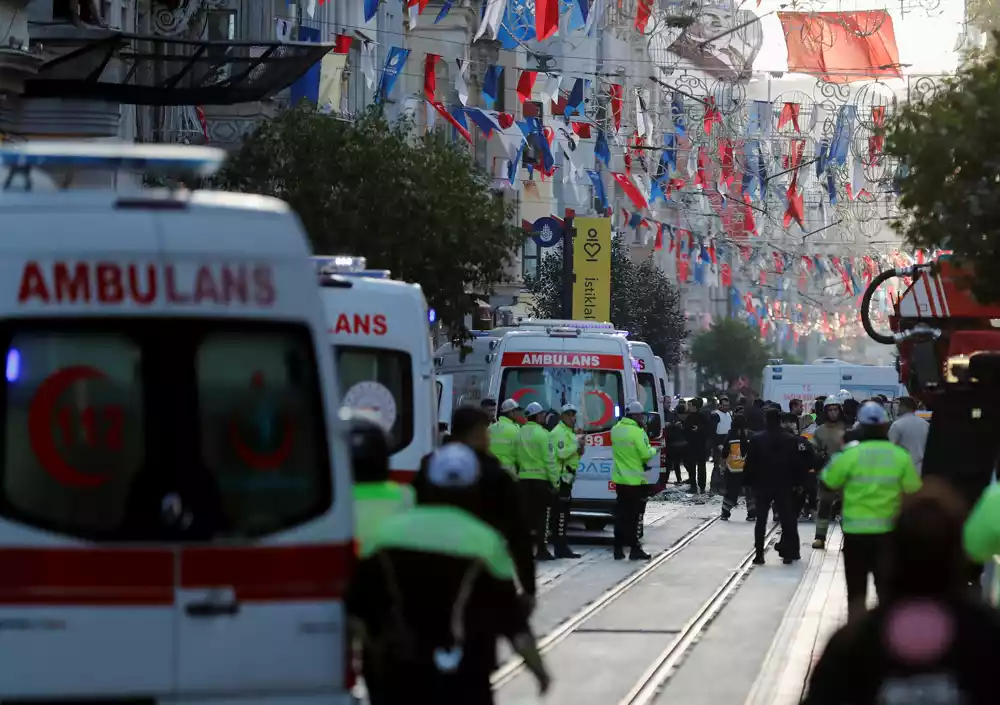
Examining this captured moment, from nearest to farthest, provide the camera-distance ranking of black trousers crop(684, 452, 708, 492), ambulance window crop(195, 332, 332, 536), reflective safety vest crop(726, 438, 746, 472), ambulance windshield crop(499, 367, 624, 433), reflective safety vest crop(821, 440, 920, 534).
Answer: ambulance window crop(195, 332, 332, 536), reflective safety vest crop(821, 440, 920, 534), ambulance windshield crop(499, 367, 624, 433), reflective safety vest crop(726, 438, 746, 472), black trousers crop(684, 452, 708, 492)

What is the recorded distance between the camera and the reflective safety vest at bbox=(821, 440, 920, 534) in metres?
13.4

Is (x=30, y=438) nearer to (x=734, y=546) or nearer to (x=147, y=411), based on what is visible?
(x=147, y=411)

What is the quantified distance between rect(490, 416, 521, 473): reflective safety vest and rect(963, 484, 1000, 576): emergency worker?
595 inches

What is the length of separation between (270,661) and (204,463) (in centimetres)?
74

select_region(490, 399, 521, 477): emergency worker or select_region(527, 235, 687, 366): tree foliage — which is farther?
select_region(527, 235, 687, 366): tree foliage

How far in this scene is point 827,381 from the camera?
44.7m

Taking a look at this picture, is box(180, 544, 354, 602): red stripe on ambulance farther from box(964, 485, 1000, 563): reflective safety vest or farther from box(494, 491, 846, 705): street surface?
box(494, 491, 846, 705): street surface

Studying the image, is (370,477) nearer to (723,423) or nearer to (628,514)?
(628,514)

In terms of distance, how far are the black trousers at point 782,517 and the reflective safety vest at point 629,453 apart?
4.05ft

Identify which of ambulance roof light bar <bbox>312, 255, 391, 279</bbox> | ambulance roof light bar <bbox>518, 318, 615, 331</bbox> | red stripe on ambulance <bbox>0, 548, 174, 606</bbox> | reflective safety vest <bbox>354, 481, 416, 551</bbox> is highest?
ambulance roof light bar <bbox>312, 255, 391, 279</bbox>

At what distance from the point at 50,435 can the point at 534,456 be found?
47.8 feet

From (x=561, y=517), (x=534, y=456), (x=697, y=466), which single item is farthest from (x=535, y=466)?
(x=697, y=466)

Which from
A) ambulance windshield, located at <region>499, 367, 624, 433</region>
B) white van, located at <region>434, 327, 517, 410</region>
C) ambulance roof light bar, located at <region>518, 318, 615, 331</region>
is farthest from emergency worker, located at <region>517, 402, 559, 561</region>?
ambulance roof light bar, located at <region>518, 318, 615, 331</region>

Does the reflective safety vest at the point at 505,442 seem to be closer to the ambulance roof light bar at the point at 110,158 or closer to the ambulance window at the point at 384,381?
the ambulance window at the point at 384,381
